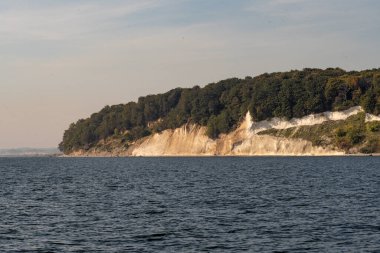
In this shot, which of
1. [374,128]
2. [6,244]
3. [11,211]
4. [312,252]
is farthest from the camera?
[374,128]

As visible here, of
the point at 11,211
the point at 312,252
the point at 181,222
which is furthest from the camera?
the point at 11,211

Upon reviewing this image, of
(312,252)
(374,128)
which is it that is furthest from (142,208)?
(374,128)

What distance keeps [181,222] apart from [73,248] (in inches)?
439

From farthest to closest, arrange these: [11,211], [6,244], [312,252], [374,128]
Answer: [374,128] < [11,211] < [6,244] < [312,252]

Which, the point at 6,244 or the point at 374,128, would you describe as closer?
the point at 6,244

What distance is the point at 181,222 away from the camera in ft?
152

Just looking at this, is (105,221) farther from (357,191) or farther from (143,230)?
(357,191)

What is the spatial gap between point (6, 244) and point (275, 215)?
67.5 feet

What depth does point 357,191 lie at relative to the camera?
222 ft

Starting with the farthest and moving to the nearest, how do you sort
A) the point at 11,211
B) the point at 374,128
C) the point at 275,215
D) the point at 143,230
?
the point at 374,128 → the point at 11,211 → the point at 275,215 → the point at 143,230

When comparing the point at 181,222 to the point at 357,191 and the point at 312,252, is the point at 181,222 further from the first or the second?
the point at 357,191

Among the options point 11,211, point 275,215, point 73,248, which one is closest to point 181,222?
point 275,215

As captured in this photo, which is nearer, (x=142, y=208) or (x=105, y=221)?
(x=105, y=221)

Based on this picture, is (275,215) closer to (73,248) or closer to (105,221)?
(105,221)
